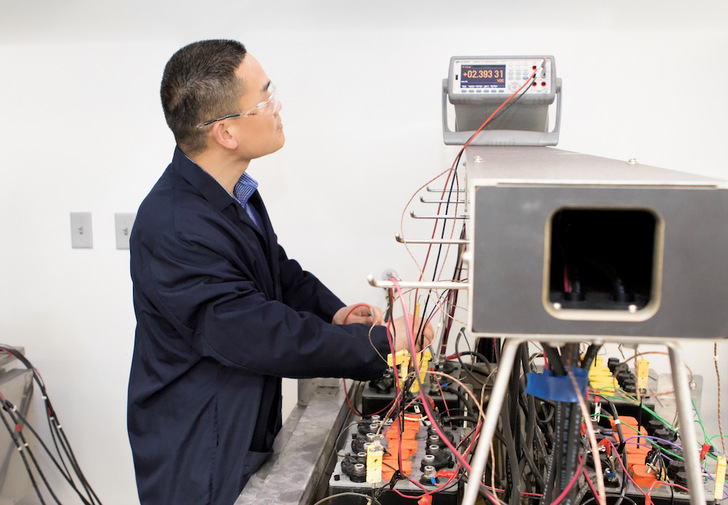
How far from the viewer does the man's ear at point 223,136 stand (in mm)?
1367

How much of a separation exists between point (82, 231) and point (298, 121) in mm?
952

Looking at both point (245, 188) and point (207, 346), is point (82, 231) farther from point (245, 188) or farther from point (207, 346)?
point (207, 346)

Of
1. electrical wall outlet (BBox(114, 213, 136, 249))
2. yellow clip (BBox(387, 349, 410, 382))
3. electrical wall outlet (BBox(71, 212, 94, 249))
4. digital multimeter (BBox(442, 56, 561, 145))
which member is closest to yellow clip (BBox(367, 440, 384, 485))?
yellow clip (BBox(387, 349, 410, 382))

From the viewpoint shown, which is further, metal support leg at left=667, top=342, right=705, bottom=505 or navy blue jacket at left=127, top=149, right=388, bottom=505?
navy blue jacket at left=127, top=149, right=388, bottom=505

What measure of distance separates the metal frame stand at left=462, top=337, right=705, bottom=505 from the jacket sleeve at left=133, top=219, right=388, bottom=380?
0.57m

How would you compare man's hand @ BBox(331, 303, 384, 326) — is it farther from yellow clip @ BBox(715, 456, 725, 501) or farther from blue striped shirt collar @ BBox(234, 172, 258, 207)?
yellow clip @ BBox(715, 456, 725, 501)

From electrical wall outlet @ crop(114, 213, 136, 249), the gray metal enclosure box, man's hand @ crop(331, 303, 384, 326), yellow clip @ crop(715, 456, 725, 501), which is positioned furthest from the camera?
electrical wall outlet @ crop(114, 213, 136, 249)

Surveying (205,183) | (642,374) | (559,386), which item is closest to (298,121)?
(205,183)

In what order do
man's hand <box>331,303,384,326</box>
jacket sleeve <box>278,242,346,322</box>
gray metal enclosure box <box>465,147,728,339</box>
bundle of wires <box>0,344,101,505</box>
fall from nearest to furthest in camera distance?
gray metal enclosure box <box>465,147,728,339</box>, man's hand <box>331,303,384,326</box>, jacket sleeve <box>278,242,346,322</box>, bundle of wires <box>0,344,101,505</box>

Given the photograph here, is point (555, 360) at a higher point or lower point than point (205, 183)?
lower

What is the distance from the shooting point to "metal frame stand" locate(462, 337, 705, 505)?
0.62 m

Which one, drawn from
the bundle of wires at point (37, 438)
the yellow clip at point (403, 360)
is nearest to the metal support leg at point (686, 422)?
the yellow clip at point (403, 360)

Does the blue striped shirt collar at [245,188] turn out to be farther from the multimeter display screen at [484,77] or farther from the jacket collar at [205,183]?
the multimeter display screen at [484,77]

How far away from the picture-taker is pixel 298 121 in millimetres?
2189
